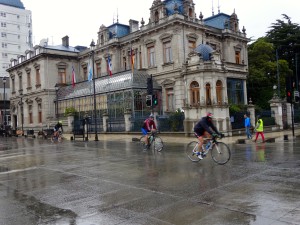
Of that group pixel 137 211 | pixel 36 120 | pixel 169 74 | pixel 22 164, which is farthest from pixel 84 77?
pixel 137 211

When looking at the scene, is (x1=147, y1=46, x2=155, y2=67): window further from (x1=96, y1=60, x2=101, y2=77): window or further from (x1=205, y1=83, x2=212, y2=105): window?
(x1=205, y1=83, x2=212, y2=105): window

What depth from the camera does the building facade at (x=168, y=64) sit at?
27.3 meters

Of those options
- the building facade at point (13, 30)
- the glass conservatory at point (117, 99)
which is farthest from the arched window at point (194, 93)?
the building facade at point (13, 30)

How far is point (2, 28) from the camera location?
285 ft

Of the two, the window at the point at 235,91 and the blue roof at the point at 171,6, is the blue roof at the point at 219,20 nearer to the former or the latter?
the blue roof at the point at 171,6

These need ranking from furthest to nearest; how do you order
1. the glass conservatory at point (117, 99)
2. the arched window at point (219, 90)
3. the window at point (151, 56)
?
the window at point (151, 56), the glass conservatory at point (117, 99), the arched window at point (219, 90)

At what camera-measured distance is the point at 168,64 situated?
34250 millimetres

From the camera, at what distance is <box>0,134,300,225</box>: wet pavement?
580cm

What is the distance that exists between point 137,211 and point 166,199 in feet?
3.13

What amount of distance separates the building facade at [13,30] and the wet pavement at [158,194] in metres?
83.9

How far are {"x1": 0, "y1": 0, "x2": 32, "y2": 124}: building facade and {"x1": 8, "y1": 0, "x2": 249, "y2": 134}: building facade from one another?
43.2 meters

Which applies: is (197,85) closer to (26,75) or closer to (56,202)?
(56,202)

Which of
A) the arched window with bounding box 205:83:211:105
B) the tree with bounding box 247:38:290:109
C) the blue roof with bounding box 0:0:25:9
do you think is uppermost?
the blue roof with bounding box 0:0:25:9

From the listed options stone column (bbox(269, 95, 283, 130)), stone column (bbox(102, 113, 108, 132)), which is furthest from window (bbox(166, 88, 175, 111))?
stone column (bbox(269, 95, 283, 130))
